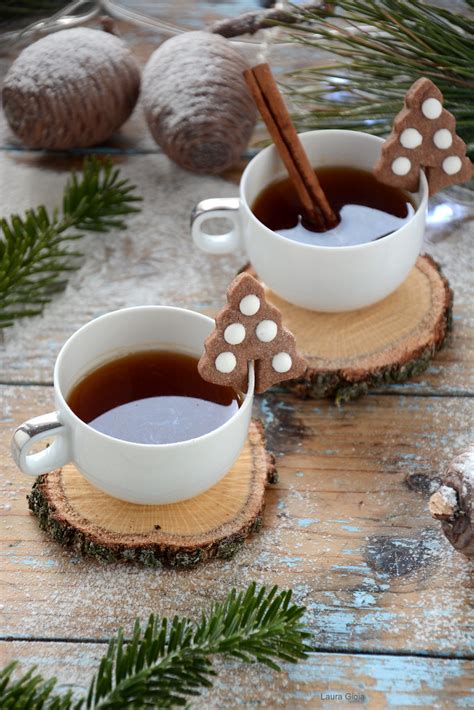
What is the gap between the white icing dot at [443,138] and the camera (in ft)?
3.07

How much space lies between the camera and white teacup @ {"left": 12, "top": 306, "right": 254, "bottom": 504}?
75 cm

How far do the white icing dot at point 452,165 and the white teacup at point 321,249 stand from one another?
0.08ft

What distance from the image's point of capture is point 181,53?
1.16 metres

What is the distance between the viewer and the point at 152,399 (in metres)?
0.84

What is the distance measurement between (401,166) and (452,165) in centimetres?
5

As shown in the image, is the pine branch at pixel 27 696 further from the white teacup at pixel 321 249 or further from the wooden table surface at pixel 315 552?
the white teacup at pixel 321 249

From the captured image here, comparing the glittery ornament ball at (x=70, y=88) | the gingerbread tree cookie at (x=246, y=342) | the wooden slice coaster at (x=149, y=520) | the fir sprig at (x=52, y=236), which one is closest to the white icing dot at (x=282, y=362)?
the gingerbread tree cookie at (x=246, y=342)

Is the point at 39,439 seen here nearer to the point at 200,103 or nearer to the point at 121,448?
the point at 121,448

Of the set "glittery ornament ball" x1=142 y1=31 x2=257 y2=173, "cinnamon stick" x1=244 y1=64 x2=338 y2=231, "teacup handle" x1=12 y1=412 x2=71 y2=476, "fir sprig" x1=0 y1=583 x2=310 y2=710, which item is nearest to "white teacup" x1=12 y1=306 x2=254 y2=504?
"teacup handle" x1=12 y1=412 x2=71 y2=476

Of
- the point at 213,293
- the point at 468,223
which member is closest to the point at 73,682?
the point at 213,293

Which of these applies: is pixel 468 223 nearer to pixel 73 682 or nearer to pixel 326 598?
pixel 326 598

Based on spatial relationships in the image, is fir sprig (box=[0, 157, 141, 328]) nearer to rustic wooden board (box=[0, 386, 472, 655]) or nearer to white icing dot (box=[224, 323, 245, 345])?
rustic wooden board (box=[0, 386, 472, 655])

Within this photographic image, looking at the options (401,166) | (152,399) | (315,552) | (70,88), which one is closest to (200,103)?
(70,88)

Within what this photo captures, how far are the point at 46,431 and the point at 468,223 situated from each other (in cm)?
61
